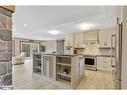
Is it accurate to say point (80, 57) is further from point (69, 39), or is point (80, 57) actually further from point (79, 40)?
point (69, 39)

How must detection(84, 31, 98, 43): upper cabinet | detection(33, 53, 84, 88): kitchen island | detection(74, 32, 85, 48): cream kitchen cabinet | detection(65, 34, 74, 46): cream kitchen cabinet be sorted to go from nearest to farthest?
detection(33, 53, 84, 88): kitchen island < detection(84, 31, 98, 43): upper cabinet < detection(74, 32, 85, 48): cream kitchen cabinet < detection(65, 34, 74, 46): cream kitchen cabinet

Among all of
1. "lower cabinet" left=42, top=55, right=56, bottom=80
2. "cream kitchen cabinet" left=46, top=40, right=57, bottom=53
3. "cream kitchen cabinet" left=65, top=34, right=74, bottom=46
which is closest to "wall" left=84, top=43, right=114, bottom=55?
"cream kitchen cabinet" left=65, top=34, right=74, bottom=46

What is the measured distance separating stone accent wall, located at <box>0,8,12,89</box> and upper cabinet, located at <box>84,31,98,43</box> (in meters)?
6.41

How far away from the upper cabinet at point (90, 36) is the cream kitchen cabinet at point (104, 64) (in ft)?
3.89

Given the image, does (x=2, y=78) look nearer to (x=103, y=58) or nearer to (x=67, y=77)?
(x=67, y=77)

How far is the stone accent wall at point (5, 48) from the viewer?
834mm

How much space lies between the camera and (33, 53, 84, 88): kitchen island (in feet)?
12.6

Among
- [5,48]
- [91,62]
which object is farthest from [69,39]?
[5,48]

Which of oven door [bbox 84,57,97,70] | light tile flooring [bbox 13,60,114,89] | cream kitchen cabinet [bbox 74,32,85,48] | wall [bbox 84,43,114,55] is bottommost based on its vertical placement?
light tile flooring [bbox 13,60,114,89]

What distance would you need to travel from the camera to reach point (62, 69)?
4402 millimetres

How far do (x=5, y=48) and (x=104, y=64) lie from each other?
20.1 feet

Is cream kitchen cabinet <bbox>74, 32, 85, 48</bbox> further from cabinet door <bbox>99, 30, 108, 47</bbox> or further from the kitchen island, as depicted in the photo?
the kitchen island

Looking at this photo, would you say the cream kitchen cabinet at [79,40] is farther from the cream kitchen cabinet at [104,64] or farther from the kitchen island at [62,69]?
the kitchen island at [62,69]
